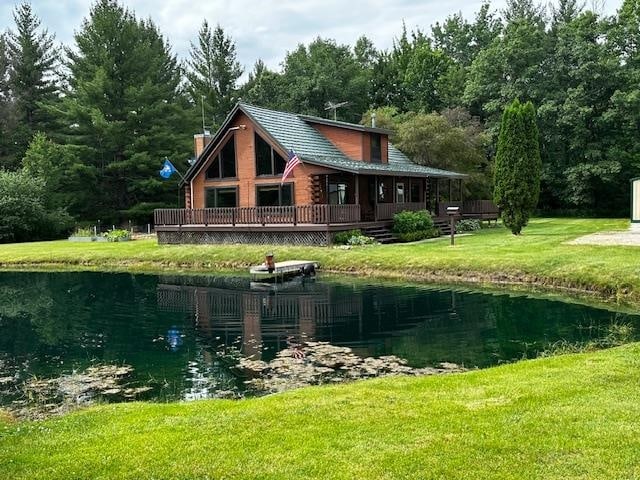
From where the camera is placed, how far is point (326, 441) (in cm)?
490

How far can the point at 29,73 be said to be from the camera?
159 ft

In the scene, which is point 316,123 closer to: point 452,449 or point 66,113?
point 66,113

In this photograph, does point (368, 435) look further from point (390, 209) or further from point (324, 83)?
point (324, 83)

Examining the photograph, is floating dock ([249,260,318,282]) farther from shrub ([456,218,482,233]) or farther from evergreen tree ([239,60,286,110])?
evergreen tree ([239,60,286,110])

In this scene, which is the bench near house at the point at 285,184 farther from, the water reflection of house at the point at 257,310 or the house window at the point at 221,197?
the water reflection of house at the point at 257,310

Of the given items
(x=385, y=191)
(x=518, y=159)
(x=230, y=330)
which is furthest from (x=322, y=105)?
(x=230, y=330)

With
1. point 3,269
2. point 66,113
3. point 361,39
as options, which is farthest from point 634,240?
point 361,39

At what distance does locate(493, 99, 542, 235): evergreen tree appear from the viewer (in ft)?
82.1

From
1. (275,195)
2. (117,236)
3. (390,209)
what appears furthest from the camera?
(117,236)

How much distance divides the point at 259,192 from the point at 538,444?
82.5 feet

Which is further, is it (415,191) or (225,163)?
(415,191)

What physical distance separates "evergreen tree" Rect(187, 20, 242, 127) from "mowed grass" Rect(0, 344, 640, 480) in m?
50.9

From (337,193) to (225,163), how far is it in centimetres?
593

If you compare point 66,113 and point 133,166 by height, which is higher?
point 66,113
